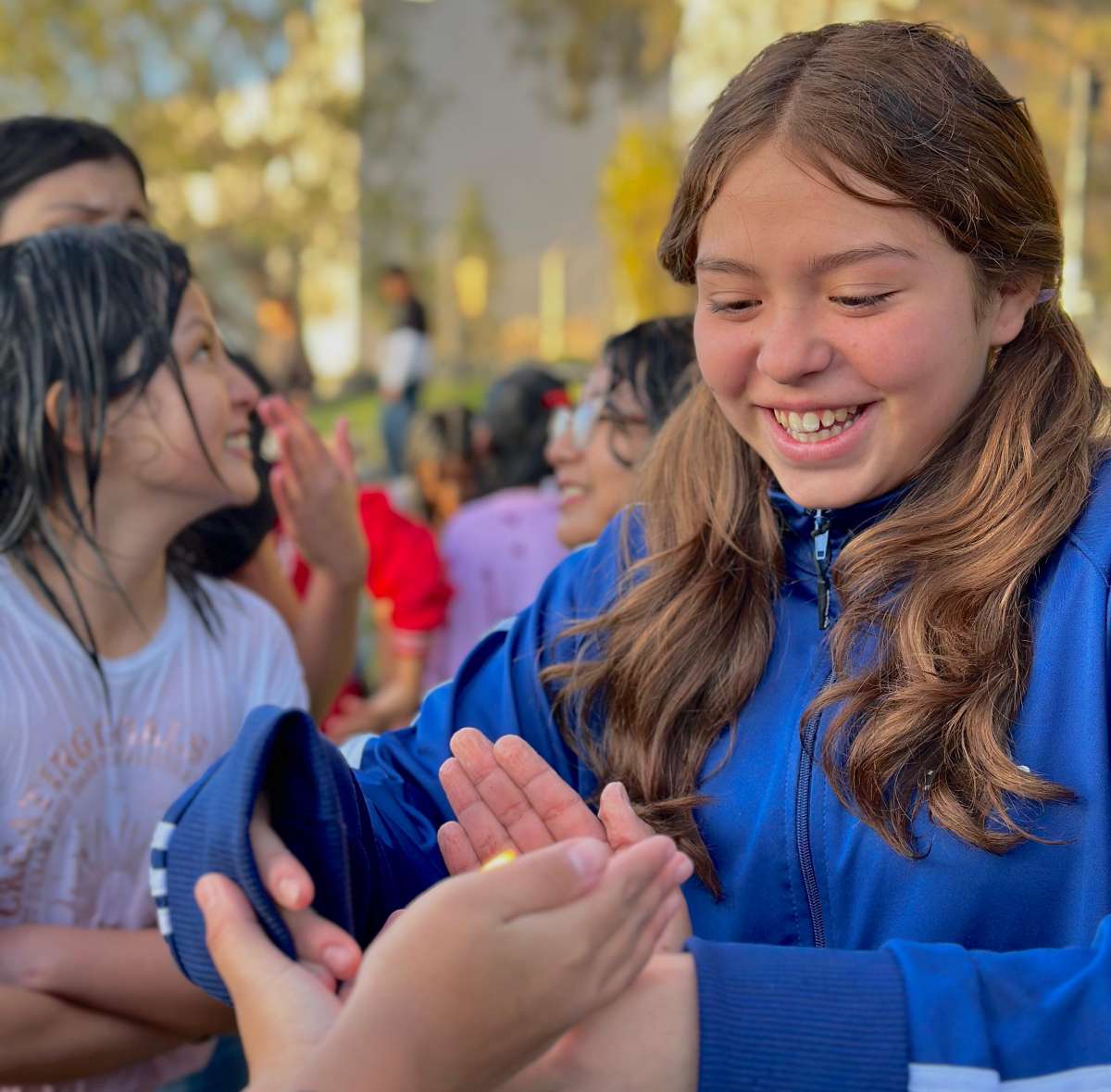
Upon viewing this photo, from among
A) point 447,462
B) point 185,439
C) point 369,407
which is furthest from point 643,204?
point 185,439

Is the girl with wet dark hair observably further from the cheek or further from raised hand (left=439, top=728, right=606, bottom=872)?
the cheek

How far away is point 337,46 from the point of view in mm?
20609

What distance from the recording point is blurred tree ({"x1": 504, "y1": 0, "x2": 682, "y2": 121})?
19.2 m

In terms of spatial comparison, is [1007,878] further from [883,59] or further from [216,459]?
[216,459]

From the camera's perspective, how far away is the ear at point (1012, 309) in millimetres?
1727

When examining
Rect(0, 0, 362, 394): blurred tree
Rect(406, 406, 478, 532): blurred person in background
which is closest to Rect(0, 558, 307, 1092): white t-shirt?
Rect(406, 406, 478, 532): blurred person in background

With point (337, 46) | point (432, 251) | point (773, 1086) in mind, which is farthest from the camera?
point (432, 251)

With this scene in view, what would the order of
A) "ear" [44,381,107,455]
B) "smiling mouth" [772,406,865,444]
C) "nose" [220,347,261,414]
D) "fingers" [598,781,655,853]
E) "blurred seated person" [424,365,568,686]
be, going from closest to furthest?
"fingers" [598,781,655,853] → "smiling mouth" [772,406,865,444] → "ear" [44,381,107,455] → "nose" [220,347,261,414] → "blurred seated person" [424,365,568,686]

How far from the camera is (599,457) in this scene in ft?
10.4

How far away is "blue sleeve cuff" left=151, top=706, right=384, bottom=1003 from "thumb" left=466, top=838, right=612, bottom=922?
234mm

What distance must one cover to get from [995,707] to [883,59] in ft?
2.48

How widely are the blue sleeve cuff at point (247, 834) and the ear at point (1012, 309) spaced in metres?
0.94

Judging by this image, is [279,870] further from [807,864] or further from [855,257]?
[855,257]

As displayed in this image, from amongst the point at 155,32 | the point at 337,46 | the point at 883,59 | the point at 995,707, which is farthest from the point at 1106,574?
the point at 337,46
